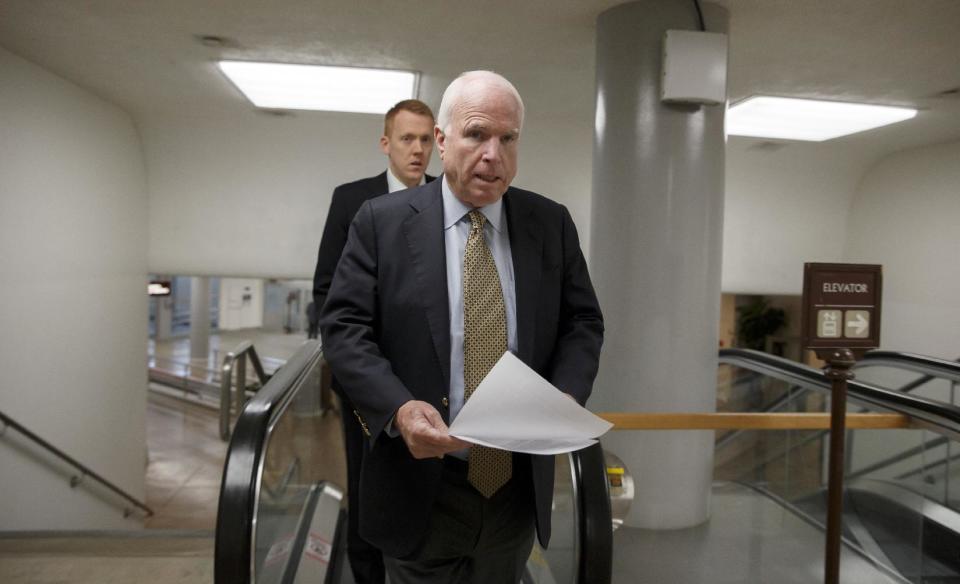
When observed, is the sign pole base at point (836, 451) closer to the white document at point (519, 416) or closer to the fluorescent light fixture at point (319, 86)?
the white document at point (519, 416)

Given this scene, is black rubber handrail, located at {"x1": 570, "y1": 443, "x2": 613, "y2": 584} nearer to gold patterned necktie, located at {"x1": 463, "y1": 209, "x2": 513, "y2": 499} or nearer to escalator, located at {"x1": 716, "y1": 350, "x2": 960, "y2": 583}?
gold patterned necktie, located at {"x1": 463, "y1": 209, "x2": 513, "y2": 499}

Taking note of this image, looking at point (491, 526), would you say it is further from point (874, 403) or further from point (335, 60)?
point (335, 60)

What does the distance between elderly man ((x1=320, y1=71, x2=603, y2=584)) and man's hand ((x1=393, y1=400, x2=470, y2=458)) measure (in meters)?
0.02

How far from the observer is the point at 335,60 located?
5.32m

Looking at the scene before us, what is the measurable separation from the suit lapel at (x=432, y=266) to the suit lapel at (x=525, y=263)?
6.3 inches

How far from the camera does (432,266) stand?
62.9 inches

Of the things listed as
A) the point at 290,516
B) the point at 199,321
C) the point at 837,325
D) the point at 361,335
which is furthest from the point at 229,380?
the point at 199,321

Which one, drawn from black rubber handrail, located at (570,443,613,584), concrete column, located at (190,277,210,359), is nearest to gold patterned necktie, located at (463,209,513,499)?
black rubber handrail, located at (570,443,613,584)

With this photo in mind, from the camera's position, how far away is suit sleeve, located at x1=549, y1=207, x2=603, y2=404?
1.63 metres

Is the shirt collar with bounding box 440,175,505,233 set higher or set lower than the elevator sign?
higher

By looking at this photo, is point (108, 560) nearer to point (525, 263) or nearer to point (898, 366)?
point (525, 263)

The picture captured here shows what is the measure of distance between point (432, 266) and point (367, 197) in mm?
1127

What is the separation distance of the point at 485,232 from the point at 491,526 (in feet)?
2.24

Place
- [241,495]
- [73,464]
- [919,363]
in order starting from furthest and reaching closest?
1. [73,464]
2. [919,363]
3. [241,495]
